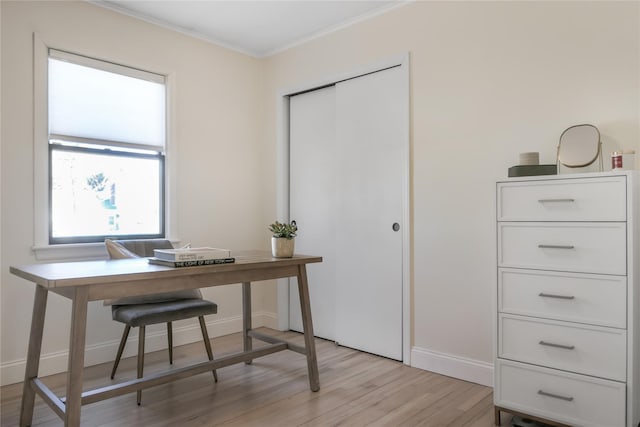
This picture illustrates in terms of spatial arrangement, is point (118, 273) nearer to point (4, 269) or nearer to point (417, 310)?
point (4, 269)

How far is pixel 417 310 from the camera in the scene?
3.08m

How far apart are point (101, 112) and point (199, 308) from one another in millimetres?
1641

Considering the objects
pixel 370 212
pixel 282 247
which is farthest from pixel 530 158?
pixel 282 247

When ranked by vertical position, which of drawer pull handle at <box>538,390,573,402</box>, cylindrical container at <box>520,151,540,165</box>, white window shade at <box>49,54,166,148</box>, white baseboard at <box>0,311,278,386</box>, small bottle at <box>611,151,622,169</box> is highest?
white window shade at <box>49,54,166,148</box>

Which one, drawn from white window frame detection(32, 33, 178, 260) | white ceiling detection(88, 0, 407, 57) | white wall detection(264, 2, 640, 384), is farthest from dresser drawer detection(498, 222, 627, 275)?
white window frame detection(32, 33, 178, 260)

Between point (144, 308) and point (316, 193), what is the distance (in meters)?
1.78

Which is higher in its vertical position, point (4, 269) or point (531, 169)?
point (531, 169)

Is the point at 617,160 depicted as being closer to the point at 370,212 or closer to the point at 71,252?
the point at 370,212

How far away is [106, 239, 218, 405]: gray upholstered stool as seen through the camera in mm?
2486

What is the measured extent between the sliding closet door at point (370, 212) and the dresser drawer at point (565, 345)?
107 cm

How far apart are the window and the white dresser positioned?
2.62 metres

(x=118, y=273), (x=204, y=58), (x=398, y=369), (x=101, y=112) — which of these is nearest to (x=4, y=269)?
(x=101, y=112)

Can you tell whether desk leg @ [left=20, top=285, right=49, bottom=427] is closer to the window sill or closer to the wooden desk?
the wooden desk

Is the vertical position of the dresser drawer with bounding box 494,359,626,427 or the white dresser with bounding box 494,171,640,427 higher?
the white dresser with bounding box 494,171,640,427
